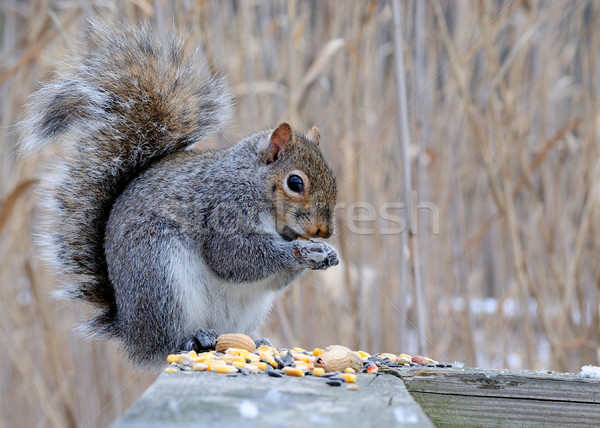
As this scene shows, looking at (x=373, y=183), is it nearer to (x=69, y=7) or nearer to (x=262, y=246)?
(x=262, y=246)

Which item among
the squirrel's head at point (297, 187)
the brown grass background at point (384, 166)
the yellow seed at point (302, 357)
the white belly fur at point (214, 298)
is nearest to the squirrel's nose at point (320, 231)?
the squirrel's head at point (297, 187)

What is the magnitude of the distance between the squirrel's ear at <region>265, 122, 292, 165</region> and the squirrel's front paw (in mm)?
226

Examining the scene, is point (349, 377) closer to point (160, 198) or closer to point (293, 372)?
point (293, 372)

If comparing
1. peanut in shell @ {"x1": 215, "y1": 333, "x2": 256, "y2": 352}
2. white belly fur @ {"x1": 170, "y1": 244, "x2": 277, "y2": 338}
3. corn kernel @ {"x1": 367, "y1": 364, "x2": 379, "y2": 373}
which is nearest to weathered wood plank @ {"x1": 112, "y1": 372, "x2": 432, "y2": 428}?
corn kernel @ {"x1": 367, "y1": 364, "x2": 379, "y2": 373}

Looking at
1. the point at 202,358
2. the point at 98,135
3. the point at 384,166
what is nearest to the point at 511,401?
the point at 202,358

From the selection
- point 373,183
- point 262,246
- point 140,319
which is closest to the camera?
point 140,319

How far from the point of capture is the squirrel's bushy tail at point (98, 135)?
4.22 ft

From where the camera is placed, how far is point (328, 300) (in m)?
2.00

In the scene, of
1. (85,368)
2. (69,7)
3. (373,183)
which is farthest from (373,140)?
(85,368)

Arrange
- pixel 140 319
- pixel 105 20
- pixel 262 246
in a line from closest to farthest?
pixel 140 319 → pixel 262 246 → pixel 105 20

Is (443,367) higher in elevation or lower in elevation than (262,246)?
lower

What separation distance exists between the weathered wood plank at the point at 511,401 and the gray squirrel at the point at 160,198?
415mm

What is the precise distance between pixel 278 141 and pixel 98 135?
35 cm

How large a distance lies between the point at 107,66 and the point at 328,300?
0.98 m
